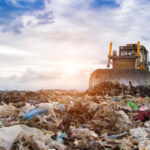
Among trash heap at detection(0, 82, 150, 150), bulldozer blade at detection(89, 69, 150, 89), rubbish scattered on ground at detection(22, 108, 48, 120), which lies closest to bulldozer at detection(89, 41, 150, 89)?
bulldozer blade at detection(89, 69, 150, 89)

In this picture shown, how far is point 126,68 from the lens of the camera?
12531 mm

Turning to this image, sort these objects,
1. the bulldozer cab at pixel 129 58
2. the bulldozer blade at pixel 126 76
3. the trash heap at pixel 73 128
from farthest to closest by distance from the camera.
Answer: the bulldozer cab at pixel 129 58
the bulldozer blade at pixel 126 76
the trash heap at pixel 73 128

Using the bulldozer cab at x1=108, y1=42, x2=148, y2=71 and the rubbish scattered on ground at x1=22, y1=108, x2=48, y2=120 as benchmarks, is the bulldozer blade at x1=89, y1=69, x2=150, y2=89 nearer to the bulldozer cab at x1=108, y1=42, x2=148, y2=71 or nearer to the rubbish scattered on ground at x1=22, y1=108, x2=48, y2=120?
the bulldozer cab at x1=108, y1=42, x2=148, y2=71

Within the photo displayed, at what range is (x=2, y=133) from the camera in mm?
2873

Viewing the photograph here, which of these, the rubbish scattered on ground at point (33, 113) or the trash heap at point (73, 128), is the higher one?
the rubbish scattered on ground at point (33, 113)

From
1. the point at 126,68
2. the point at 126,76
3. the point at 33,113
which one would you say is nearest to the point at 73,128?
the point at 33,113

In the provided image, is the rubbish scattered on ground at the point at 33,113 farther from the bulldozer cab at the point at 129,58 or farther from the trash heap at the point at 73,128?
the bulldozer cab at the point at 129,58

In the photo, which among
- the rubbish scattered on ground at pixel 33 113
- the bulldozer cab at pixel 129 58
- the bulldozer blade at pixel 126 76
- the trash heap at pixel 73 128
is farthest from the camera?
the bulldozer cab at pixel 129 58

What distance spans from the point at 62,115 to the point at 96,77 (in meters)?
6.73

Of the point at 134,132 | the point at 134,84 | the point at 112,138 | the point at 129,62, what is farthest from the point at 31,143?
the point at 129,62

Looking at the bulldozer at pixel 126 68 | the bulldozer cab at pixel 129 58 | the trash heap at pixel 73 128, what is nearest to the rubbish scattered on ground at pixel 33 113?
the trash heap at pixel 73 128

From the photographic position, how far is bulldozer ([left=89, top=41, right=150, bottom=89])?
1037 cm

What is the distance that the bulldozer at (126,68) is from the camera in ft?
34.0

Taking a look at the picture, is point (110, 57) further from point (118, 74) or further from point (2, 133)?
point (2, 133)
